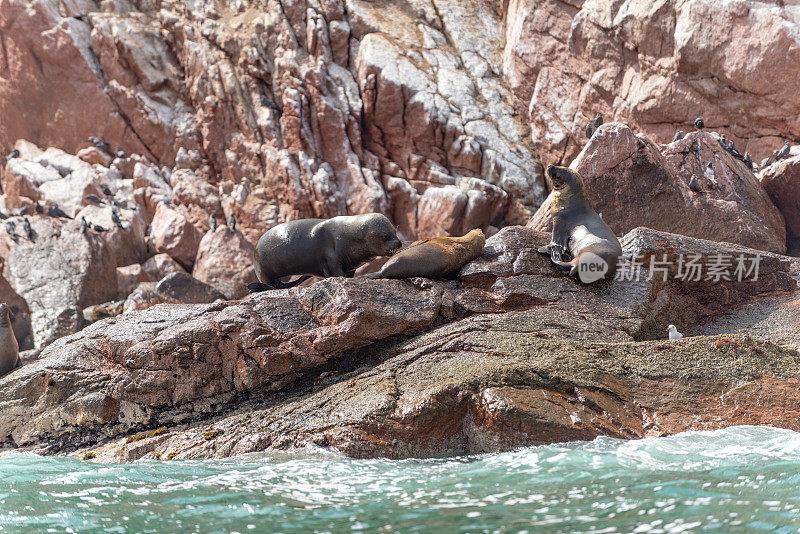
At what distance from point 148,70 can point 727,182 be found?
836 inches

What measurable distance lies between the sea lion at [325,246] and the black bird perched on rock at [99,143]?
1936cm

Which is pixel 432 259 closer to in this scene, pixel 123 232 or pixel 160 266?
pixel 160 266

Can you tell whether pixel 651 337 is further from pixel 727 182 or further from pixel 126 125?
pixel 126 125

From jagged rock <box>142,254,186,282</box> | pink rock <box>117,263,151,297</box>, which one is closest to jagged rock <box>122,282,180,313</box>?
pink rock <box>117,263,151,297</box>

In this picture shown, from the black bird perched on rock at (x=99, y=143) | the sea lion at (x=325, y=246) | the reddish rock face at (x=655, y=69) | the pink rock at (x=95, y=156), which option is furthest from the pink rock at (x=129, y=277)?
the reddish rock face at (x=655, y=69)

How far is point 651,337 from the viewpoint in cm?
650

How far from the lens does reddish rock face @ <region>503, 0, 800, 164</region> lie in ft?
49.9

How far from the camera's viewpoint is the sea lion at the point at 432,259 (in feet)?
21.9

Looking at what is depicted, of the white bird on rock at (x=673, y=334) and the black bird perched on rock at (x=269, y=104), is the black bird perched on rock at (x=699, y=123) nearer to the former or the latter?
the white bird on rock at (x=673, y=334)

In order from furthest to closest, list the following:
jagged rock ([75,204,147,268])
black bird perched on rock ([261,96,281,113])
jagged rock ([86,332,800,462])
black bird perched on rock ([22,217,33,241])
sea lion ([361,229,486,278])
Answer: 1. black bird perched on rock ([261,96,281,113])
2. jagged rock ([75,204,147,268])
3. black bird perched on rock ([22,217,33,241])
4. sea lion ([361,229,486,278])
5. jagged rock ([86,332,800,462])

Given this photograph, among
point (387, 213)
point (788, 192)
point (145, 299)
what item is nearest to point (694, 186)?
point (788, 192)

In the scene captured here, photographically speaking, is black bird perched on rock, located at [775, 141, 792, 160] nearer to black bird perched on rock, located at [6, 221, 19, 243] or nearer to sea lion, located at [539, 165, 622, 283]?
sea lion, located at [539, 165, 622, 283]

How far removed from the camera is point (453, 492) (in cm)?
335

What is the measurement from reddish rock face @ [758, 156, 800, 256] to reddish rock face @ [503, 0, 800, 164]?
4.60 metres
